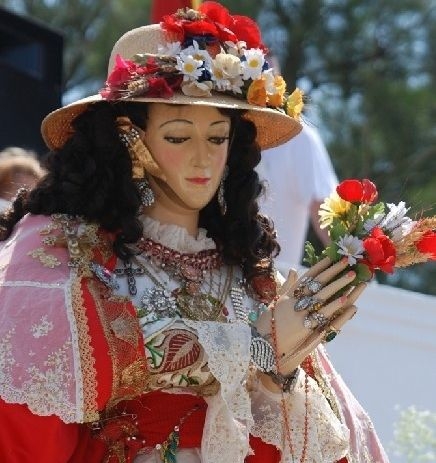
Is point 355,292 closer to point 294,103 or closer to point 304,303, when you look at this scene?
point 304,303

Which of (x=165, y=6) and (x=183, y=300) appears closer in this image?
(x=183, y=300)

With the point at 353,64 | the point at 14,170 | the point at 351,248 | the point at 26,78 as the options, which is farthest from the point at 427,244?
the point at 353,64

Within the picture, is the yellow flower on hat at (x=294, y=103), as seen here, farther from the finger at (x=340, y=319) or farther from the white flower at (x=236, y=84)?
the finger at (x=340, y=319)

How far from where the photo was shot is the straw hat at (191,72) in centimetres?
331

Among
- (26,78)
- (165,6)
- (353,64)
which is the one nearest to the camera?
(165,6)

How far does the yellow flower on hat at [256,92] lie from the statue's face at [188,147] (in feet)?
0.28

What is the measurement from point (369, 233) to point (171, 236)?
0.49m

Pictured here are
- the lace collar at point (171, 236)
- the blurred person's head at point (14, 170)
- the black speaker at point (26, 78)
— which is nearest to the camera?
the lace collar at point (171, 236)

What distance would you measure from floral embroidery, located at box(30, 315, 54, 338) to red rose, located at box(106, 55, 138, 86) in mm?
587

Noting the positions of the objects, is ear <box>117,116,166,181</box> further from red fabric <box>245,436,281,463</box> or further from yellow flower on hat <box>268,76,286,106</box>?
red fabric <box>245,436,281,463</box>

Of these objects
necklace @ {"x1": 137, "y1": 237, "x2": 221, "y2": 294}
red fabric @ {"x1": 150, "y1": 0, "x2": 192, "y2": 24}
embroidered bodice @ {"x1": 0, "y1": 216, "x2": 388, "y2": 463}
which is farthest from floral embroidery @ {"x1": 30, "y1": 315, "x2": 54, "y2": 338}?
red fabric @ {"x1": 150, "y1": 0, "x2": 192, "y2": 24}

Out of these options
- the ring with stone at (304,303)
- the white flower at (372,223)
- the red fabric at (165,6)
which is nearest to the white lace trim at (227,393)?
the ring with stone at (304,303)

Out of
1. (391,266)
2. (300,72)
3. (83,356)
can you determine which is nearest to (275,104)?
(391,266)

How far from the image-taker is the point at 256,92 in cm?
342
